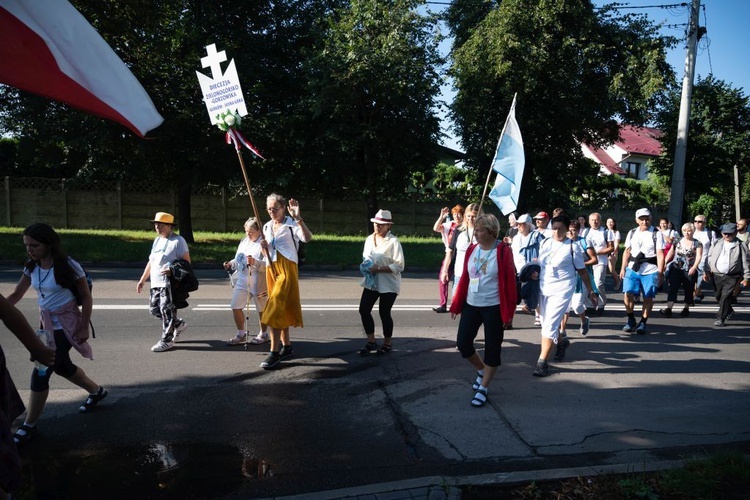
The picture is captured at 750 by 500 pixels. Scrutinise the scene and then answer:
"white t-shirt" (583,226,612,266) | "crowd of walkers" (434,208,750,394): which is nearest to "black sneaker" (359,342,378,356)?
"crowd of walkers" (434,208,750,394)

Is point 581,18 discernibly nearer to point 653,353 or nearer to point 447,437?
point 653,353

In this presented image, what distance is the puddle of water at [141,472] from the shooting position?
371 centimetres

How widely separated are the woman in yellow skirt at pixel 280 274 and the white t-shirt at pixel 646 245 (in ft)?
15.4

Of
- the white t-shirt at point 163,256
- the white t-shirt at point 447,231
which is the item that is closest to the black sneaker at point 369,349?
the white t-shirt at point 163,256

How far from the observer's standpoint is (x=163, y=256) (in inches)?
273

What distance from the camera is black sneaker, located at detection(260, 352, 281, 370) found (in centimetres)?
627

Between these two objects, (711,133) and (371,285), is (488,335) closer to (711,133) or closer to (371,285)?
(371,285)

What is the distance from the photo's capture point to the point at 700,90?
79.0 feet

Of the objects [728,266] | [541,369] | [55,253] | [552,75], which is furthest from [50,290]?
[552,75]

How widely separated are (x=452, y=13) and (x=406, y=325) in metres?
18.6

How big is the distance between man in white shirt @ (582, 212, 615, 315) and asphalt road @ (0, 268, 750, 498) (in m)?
1.67

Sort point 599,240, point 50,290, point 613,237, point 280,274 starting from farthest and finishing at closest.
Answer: point 613,237, point 599,240, point 280,274, point 50,290

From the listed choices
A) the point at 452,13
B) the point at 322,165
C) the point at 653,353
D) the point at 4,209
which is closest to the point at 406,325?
the point at 653,353

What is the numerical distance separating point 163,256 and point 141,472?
3.42 metres
